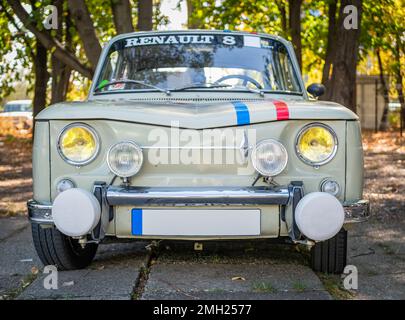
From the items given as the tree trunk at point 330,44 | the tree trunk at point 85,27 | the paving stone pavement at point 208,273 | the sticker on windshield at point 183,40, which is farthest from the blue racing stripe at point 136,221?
the tree trunk at point 330,44

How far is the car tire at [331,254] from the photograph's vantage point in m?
3.96

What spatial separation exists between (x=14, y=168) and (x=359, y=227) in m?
8.72

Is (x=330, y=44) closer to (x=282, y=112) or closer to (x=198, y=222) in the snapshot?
(x=282, y=112)

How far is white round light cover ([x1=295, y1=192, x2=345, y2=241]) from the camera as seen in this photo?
345 cm

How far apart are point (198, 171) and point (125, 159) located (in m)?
0.41

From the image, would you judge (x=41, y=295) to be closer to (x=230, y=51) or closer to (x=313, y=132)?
(x=313, y=132)

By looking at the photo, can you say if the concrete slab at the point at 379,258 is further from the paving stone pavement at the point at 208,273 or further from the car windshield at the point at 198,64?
the car windshield at the point at 198,64

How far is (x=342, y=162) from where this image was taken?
3.69 metres

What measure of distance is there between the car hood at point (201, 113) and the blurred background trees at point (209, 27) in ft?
19.8

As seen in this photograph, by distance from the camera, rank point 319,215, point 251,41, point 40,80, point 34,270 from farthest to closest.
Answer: point 40,80
point 251,41
point 34,270
point 319,215

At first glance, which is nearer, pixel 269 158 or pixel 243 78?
pixel 269 158

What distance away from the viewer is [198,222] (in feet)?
11.7

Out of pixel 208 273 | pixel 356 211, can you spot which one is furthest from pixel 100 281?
pixel 356 211

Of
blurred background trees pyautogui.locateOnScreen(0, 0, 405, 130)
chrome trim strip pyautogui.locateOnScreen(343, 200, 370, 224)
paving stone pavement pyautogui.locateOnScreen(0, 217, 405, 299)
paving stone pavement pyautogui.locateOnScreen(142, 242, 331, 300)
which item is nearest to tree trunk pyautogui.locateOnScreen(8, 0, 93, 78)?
blurred background trees pyautogui.locateOnScreen(0, 0, 405, 130)
